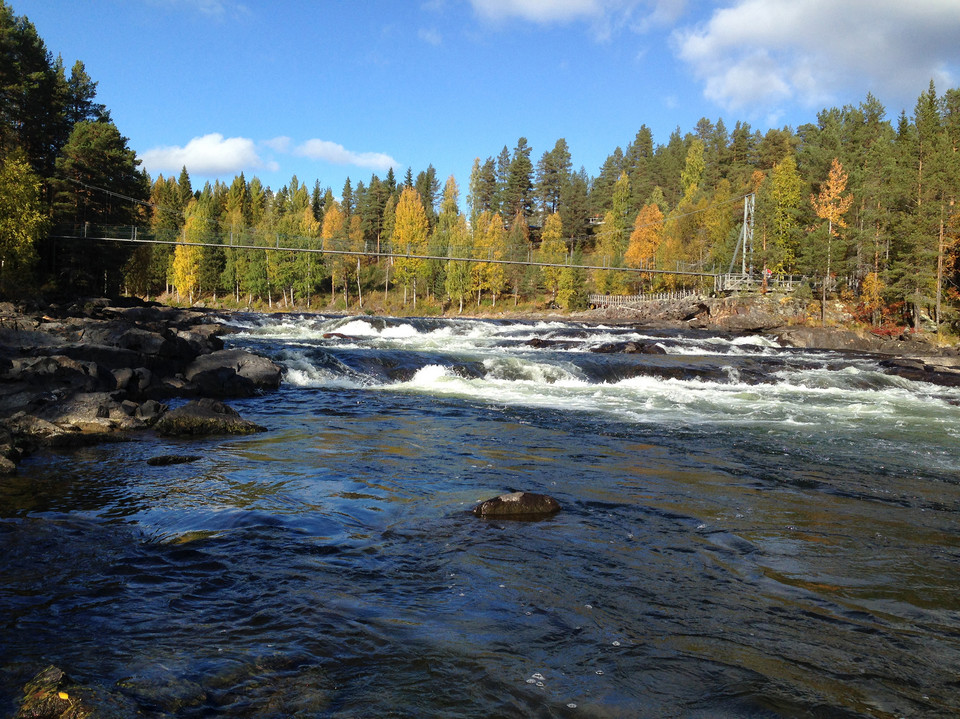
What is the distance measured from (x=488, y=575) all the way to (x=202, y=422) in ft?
24.4

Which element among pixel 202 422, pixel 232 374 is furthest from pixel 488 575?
pixel 232 374

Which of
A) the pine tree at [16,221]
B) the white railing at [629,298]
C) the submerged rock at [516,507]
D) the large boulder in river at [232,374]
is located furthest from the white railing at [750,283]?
the submerged rock at [516,507]

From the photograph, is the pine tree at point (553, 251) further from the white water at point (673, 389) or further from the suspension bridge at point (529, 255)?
the white water at point (673, 389)

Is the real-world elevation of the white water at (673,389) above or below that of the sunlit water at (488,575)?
above

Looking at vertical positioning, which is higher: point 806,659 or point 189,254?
point 189,254

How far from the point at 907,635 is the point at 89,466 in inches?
363

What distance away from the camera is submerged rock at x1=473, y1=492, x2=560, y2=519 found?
7.17 meters

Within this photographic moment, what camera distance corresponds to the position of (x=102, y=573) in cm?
533

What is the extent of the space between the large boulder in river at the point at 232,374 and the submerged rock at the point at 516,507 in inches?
406

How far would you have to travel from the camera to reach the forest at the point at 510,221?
38.6 meters

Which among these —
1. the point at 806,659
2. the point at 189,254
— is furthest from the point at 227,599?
the point at 189,254

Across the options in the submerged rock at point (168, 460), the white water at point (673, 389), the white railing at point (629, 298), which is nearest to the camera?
the submerged rock at point (168, 460)

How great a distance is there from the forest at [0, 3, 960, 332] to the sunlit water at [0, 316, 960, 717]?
3340 cm

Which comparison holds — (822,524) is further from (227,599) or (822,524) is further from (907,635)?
(227,599)
